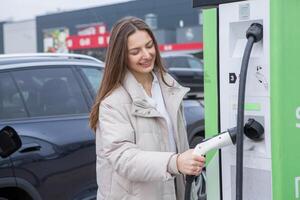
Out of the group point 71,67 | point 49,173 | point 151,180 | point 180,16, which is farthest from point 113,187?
point 180,16

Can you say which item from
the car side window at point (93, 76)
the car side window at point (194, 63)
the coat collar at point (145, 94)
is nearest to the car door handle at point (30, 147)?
the car side window at point (93, 76)

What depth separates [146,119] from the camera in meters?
2.27

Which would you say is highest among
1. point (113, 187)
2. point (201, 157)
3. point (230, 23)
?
point (230, 23)

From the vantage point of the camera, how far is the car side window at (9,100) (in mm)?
4051

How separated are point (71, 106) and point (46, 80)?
29 cm

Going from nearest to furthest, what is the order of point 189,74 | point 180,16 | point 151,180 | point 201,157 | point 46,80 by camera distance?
1. point 201,157
2. point 151,180
3. point 46,80
4. point 189,74
5. point 180,16

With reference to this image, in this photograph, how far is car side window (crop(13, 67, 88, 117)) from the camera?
4.26m

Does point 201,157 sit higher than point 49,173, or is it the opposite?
point 201,157

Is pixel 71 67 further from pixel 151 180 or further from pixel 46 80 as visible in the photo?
pixel 151 180

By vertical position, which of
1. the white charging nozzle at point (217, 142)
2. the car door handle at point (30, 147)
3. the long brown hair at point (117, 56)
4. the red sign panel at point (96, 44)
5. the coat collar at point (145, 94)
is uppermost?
the red sign panel at point (96, 44)

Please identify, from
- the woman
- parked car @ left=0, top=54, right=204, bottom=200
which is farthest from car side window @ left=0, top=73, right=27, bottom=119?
the woman

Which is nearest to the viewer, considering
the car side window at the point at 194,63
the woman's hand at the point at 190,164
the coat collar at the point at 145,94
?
the woman's hand at the point at 190,164

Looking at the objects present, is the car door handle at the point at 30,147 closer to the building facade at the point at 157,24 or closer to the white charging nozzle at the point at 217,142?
the white charging nozzle at the point at 217,142

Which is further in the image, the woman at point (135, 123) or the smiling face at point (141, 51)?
the smiling face at point (141, 51)
